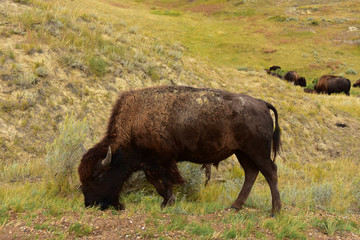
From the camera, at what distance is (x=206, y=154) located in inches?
208

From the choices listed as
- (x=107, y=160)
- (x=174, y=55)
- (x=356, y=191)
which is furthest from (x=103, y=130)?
(x=356, y=191)

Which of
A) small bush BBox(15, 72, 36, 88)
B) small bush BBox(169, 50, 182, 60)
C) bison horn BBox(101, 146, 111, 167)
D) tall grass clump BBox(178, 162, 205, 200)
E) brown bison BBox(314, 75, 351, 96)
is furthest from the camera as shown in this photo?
brown bison BBox(314, 75, 351, 96)

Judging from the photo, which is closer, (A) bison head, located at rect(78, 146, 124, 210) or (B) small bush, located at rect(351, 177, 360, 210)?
(A) bison head, located at rect(78, 146, 124, 210)

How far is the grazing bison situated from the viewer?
5102 mm

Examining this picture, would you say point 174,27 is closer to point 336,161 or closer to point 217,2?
point 217,2

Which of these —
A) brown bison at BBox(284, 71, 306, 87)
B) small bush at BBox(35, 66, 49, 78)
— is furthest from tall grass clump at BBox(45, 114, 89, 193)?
brown bison at BBox(284, 71, 306, 87)

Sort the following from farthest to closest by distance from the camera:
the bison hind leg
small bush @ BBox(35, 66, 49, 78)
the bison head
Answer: small bush @ BBox(35, 66, 49, 78)
the bison hind leg
the bison head

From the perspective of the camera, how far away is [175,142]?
5270 millimetres

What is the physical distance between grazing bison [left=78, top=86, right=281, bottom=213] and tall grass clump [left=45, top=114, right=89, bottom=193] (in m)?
0.82

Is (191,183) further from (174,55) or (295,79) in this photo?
(295,79)

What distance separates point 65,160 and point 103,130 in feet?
9.12

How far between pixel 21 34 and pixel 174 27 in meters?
36.0

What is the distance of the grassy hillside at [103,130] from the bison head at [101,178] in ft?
0.83

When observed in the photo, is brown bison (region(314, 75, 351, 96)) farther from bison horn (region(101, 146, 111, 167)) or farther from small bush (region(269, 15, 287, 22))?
small bush (region(269, 15, 287, 22))
